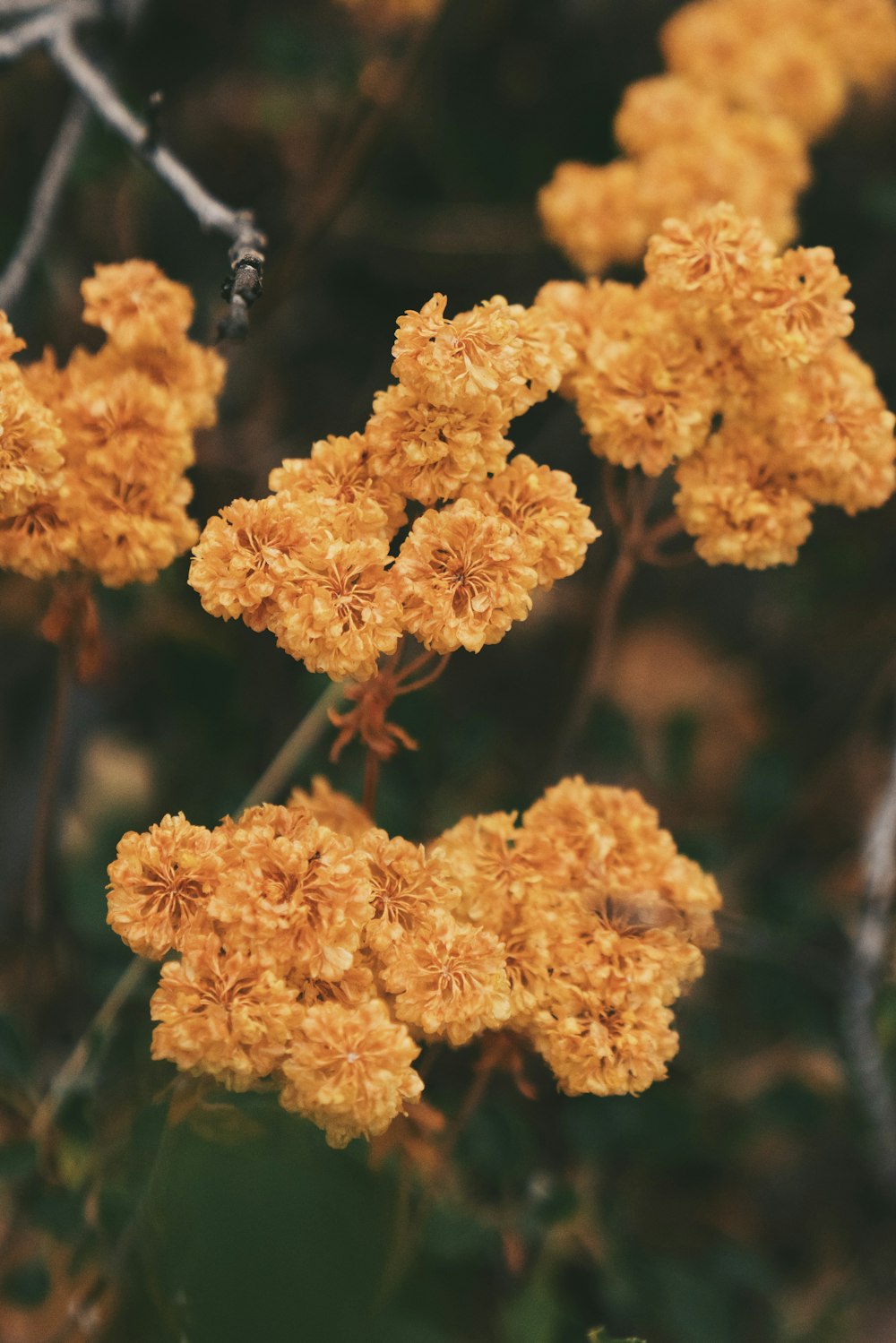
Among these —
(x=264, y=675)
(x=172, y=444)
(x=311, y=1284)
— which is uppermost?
(x=264, y=675)

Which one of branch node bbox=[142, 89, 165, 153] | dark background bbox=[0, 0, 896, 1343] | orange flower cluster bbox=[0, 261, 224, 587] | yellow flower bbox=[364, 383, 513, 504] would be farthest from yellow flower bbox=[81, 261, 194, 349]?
dark background bbox=[0, 0, 896, 1343]

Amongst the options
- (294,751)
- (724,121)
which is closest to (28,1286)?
(294,751)

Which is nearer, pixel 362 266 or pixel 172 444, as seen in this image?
pixel 172 444

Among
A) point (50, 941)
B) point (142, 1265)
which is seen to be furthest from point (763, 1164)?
point (50, 941)

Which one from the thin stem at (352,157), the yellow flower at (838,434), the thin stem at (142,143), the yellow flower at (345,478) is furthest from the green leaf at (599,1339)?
the thin stem at (352,157)

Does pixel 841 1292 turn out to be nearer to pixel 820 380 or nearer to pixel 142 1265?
pixel 142 1265

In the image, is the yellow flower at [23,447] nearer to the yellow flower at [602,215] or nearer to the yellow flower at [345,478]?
the yellow flower at [345,478]
